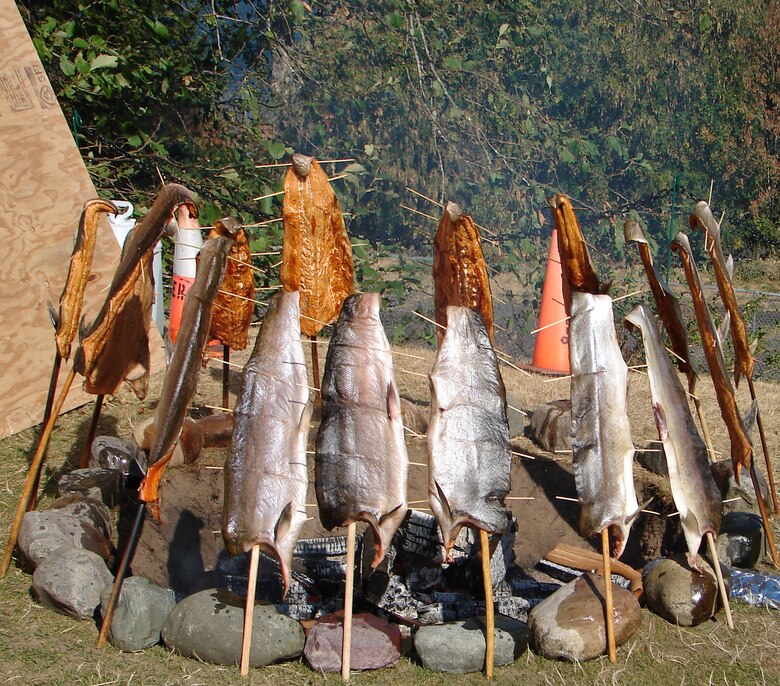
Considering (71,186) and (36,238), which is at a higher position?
(71,186)

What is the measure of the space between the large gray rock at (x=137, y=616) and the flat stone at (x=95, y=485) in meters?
1.12

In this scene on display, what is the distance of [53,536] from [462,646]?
7.08ft

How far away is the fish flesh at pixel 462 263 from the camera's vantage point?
13.8 feet

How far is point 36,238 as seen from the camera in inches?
246

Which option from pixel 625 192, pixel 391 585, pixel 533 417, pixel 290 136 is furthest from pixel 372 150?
pixel 391 585

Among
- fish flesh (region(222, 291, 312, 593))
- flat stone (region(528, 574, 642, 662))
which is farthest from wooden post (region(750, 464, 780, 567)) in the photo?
fish flesh (region(222, 291, 312, 593))

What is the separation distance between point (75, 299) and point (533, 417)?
11.3 ft

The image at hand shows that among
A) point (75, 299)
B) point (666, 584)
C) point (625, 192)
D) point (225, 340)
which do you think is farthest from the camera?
point (625, 192)

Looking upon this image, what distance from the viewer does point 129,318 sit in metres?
4.50

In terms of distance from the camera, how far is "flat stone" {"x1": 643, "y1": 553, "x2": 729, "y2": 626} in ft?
12.2

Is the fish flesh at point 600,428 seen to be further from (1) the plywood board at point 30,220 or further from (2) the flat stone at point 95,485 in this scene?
(1) the plywood board at point 30,220

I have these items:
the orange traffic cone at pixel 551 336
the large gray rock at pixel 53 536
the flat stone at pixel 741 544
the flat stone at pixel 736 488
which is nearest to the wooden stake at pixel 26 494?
the large gray rock at pixel 53 536

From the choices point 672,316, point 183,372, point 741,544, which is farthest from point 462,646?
point 672,316

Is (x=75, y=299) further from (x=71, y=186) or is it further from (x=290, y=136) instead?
(x=290, y=136)
